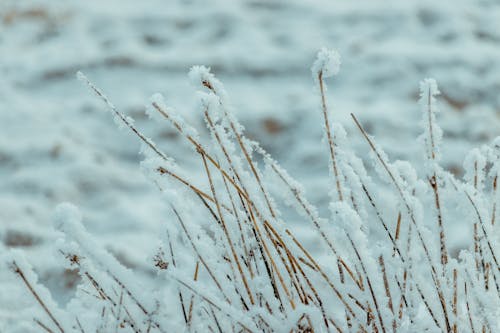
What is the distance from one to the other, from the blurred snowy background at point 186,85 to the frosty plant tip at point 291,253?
151 cm

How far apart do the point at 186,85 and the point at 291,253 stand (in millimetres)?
2866

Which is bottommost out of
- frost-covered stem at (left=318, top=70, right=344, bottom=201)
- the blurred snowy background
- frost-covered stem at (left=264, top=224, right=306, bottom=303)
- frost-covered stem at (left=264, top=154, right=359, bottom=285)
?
frost-covered stem at (left=264, top=224, right=306, bottom=303)

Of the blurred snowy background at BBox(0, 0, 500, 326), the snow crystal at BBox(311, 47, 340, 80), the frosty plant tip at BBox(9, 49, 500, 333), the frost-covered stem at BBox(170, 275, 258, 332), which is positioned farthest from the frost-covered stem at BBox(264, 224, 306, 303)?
the blurred snowy background at BBox(0, 0, 500, 326)

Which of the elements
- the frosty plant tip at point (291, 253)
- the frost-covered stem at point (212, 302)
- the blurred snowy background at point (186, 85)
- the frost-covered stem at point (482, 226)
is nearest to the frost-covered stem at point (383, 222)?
the frosty plant tip at point (291, 253)

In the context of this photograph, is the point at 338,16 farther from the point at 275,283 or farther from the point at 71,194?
the point at 275,283

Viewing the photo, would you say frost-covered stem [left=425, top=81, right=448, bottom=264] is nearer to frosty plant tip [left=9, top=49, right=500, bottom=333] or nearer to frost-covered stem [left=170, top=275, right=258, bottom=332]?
frosty plant tip [left=9, top=49, right=500, bottom=333]

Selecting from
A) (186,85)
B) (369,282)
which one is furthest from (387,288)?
(186,85)

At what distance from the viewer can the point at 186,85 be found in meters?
3.74

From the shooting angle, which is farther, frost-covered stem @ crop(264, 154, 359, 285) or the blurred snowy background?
the blurred snowy background

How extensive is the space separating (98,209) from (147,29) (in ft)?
5.26

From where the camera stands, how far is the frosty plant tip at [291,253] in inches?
35.7

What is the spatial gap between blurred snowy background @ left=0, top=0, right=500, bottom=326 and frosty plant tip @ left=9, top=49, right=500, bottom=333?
1512 millimetres

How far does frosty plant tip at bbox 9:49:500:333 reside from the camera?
0.91 metres

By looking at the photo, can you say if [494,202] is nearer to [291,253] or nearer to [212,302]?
[291,253]
